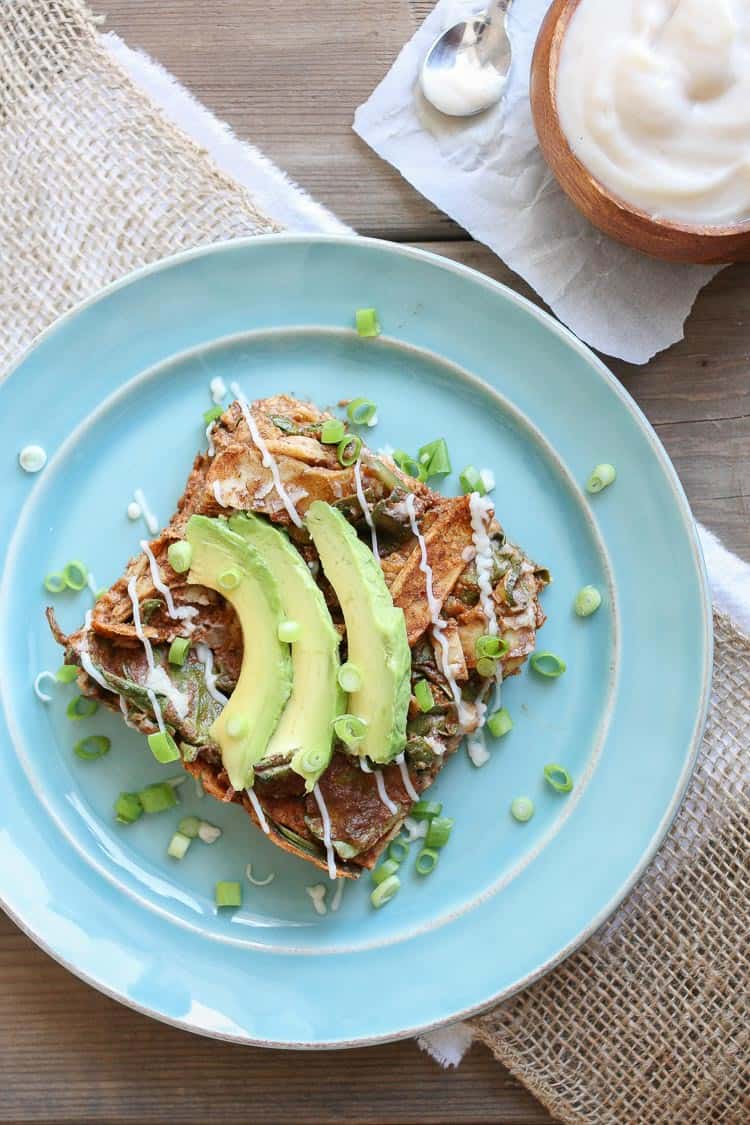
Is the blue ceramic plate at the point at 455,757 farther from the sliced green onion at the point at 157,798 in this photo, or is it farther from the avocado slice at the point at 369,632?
the avocado slice at the point at 369,632

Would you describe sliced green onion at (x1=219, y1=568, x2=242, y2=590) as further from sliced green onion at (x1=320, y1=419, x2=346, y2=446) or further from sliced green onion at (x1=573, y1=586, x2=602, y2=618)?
sliced green onion at (x1=573, y1=586, x2=602, y2=618)

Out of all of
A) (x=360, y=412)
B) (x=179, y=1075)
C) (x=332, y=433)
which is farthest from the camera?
(x=179, y=1075)

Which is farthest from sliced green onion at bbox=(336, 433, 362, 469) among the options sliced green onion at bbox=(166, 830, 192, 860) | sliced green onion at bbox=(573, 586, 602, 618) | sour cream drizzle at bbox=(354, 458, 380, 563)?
sliced green onion at bbox=(166, 830, 192, 860)

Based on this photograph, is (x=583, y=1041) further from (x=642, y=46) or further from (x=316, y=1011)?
(x=642, y=46)

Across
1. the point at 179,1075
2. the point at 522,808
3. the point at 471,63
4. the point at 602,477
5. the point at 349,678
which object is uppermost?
the point at 471,63

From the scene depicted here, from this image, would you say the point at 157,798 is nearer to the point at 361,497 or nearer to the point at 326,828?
the point at 326,828

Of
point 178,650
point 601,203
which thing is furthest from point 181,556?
point 601,203

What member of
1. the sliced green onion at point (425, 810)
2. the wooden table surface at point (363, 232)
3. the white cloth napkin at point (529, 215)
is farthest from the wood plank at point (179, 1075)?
the white cloth napkin at point (529, 215)
